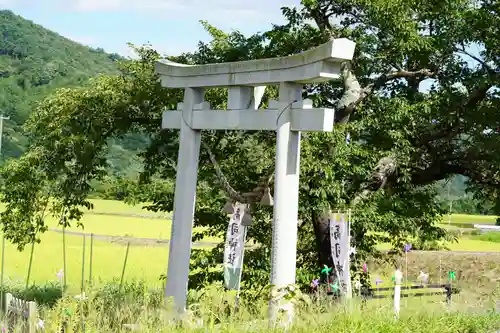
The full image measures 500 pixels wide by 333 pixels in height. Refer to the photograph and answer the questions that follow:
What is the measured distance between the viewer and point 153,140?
10.1 meters

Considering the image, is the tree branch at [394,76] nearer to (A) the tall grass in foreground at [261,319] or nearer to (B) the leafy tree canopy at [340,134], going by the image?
(B) the leafy tree canopy at [340,134]

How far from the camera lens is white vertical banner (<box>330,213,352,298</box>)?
290 inches

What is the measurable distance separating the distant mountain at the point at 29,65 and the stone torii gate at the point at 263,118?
39290 millimetres

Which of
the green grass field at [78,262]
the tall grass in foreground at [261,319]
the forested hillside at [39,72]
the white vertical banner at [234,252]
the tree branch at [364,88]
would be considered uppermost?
the forested hillside at [39,72]

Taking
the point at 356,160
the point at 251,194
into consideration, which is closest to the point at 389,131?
the point at 356,160

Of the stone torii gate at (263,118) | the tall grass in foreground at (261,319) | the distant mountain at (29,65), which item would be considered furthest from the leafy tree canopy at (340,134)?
the distant mountain at (29,65)

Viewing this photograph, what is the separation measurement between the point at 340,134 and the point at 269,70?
2.57 m

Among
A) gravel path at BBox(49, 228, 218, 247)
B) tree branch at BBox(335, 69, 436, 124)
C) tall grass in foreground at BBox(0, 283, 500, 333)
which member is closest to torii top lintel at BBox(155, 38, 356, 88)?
tall grass in foreground at BBox(0, 283, 500, 333)

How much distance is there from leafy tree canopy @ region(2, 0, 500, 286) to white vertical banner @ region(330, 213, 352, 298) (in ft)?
3.61

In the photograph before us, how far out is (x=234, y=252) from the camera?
22.4 ft

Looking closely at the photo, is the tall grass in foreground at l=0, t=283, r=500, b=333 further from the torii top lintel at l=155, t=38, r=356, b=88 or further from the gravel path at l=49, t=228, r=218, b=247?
the gravel path at l=49, t=228, r=218, b=247

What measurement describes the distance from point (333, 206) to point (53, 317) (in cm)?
450

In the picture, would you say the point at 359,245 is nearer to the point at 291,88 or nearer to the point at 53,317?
the point at 291,88

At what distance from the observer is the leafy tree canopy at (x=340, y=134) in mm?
9109
